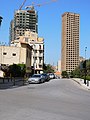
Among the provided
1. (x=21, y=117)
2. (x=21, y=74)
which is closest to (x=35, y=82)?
(x=21, y=74)

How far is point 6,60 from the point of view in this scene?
91938mm

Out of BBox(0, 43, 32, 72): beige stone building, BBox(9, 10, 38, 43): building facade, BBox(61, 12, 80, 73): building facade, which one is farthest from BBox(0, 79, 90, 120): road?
BBox(9, 10, 38, 43): building facade

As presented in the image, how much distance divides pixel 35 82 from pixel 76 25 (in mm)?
102836

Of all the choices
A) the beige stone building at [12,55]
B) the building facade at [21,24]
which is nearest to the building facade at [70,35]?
the building facade at [21,24]

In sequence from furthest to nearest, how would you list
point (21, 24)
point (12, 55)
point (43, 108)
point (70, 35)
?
point (21, 24) → point (70, 35) → point (12, 55) → point (43, 108)

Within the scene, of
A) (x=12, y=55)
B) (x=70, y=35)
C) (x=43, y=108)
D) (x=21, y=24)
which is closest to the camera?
(x=43, y=108)

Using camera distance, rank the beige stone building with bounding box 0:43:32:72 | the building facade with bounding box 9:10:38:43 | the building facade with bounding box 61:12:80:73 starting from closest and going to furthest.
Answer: the beige stone building with bounding box 0:43:32:72, the building facade with bounding box 61:12:80:73, the building facade with bounding box 9:10:38:43

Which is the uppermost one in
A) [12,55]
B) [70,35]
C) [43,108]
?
[70,35]

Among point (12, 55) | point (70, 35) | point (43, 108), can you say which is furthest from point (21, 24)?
point (43, 108)

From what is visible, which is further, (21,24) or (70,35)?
(21,24)

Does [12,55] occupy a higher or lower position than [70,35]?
lower

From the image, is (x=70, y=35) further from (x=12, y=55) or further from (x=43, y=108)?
(x=43, y=108)

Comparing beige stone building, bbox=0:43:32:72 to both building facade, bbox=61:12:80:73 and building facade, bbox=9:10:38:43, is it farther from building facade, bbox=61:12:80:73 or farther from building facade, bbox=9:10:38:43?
building facade, bbox=9:10:38:43

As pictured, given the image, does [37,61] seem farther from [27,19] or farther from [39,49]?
[27,19]
